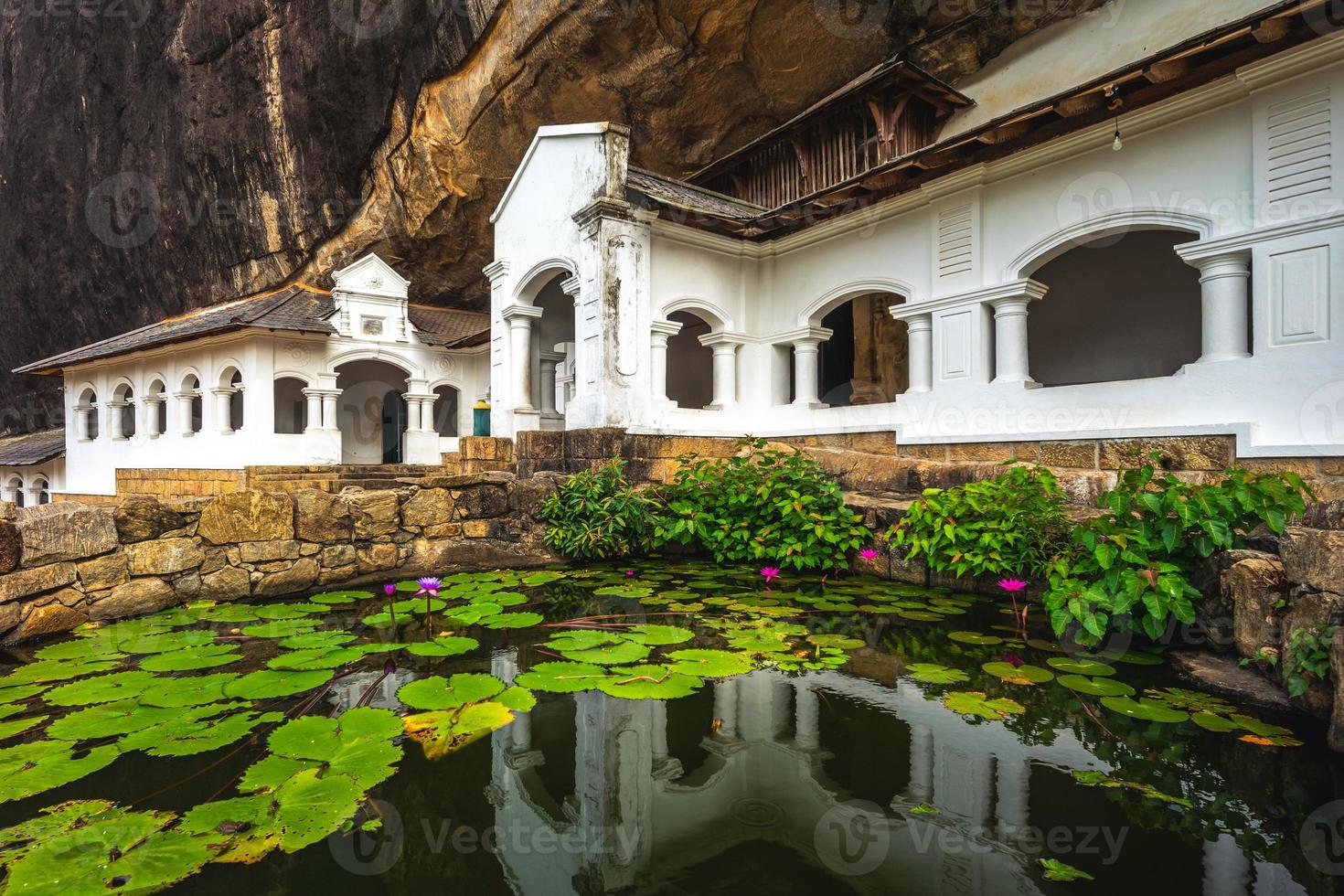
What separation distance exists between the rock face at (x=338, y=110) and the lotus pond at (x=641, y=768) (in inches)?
407

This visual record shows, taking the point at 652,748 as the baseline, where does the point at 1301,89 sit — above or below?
above

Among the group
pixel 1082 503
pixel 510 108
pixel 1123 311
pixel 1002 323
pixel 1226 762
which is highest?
pixel 510 108

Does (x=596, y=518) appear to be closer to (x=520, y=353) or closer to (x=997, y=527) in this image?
(x=997, y=527)

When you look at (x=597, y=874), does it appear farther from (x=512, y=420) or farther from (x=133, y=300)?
(x=133, y=300)

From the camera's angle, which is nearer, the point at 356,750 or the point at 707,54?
the point at 356,750

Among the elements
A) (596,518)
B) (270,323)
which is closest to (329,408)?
(270,323)

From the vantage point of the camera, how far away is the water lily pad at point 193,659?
304 cm

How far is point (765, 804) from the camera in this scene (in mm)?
1979

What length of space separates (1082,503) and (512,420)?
24.4 feet

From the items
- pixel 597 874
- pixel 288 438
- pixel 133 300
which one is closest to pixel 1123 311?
pixel 597 874

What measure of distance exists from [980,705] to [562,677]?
183 centimetres

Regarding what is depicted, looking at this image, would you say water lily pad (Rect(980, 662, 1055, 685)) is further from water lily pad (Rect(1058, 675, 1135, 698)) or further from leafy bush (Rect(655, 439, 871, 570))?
leafy bush (Rect(655, 439, 871, 570))

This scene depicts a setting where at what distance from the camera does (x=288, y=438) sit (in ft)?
42.5

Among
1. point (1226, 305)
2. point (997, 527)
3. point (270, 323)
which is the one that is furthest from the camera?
point (270, 323)
